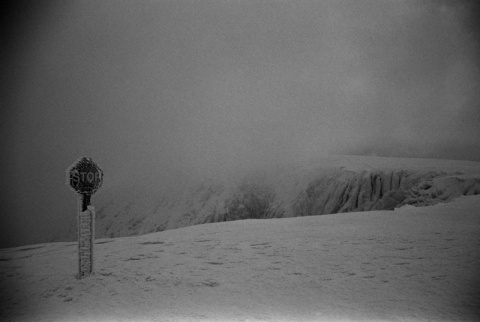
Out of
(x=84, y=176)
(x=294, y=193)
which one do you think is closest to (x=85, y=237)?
(x=84, y=176)

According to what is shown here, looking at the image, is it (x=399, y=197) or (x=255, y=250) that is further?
(x=399, y=197)

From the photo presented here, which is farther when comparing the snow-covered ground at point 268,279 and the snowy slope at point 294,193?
the snowy slope at point 294,193

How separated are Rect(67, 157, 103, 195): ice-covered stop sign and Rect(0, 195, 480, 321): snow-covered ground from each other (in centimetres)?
94

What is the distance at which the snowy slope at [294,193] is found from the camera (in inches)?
368

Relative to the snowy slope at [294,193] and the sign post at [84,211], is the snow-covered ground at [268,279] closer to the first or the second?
the sign post at [84,211]

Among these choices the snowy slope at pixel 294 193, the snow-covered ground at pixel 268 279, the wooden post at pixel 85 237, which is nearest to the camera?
the snow-covered ground at pixel 268 279

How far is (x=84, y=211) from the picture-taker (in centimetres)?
314

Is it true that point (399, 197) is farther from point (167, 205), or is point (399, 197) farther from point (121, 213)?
point (121, 213)

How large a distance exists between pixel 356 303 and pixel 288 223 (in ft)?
10.6

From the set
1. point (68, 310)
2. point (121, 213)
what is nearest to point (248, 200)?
point (121, 213)

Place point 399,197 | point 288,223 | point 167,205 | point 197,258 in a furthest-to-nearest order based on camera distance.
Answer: point 167,205, point 399,197, point 288,223, point 197,258

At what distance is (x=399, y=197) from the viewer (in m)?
9.45

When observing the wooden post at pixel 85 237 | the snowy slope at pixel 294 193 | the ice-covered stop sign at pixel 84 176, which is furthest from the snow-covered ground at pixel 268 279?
the snowy slope at pixel 294 193

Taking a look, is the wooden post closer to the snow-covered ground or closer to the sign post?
the sign post
